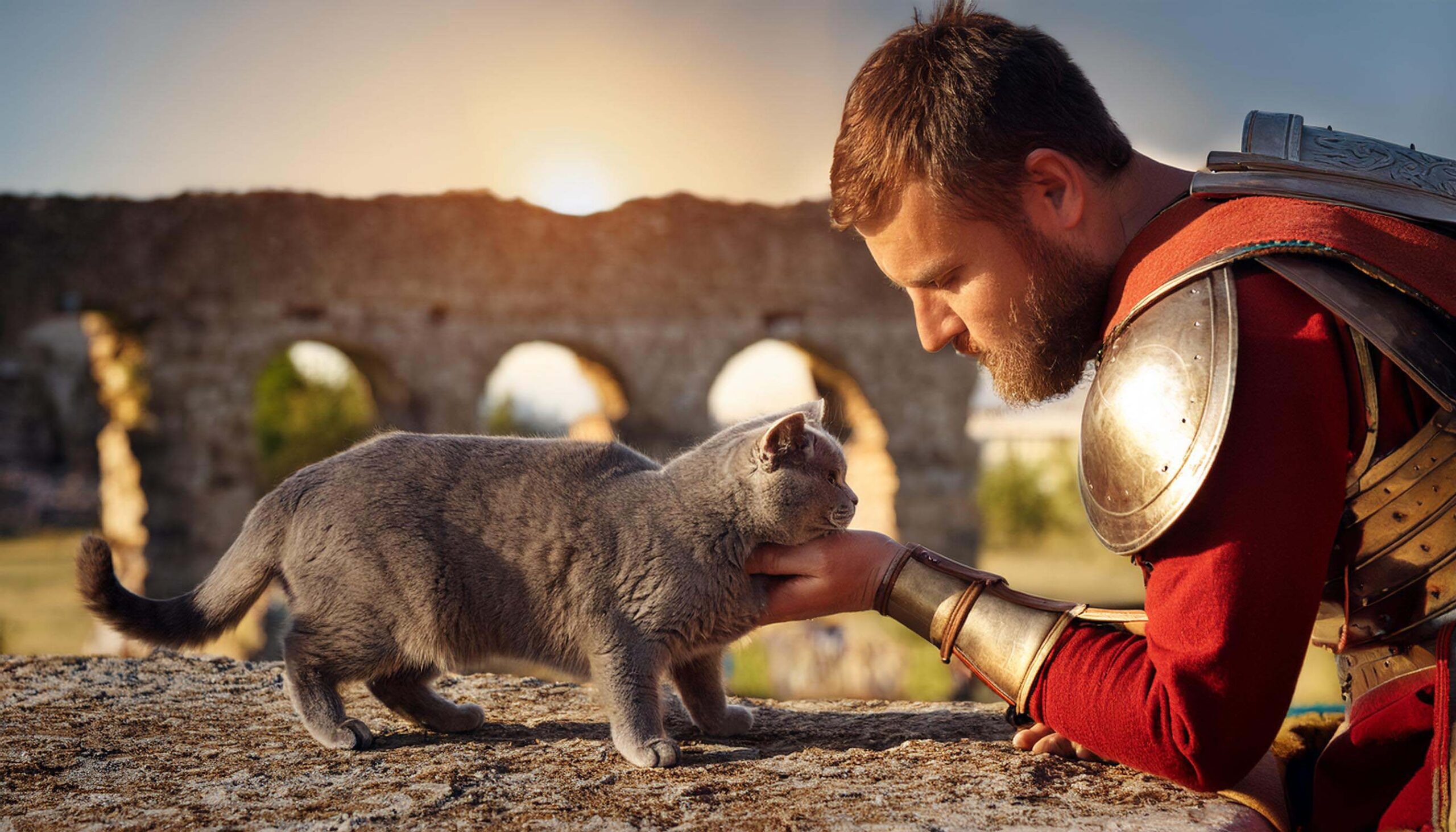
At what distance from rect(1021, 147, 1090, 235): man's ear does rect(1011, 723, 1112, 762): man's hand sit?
1040mm

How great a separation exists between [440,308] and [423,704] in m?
8.08

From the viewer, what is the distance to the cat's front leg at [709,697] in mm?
2582

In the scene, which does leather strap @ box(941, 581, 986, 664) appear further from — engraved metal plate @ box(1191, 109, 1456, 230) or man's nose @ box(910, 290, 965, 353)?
engraved metal plate @ box(1191, 109, 1456, 230)

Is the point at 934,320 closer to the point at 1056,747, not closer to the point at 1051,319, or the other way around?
the point at 1051,319

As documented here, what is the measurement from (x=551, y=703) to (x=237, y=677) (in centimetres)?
97

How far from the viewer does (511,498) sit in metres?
2.49

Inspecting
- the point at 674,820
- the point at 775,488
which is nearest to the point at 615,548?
the point at 775,488

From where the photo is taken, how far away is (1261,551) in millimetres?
1548

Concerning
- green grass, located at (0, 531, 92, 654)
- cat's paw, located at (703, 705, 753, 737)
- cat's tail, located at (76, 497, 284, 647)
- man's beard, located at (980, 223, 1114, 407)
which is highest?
man's beard, located at (980, 223, 1114, 407)

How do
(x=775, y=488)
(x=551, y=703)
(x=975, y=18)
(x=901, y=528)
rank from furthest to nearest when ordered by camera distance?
(x=901, y=528) → (x=551, y=703) → (x=775, y=488) → (x=975, y=18)

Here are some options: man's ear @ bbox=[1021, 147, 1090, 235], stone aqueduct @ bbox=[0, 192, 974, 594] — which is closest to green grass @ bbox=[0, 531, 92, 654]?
stone aqueduct @ bbox=[0, 192, 974, 594]

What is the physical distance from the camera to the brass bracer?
194 cm

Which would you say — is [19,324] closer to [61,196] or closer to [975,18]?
[61,196]

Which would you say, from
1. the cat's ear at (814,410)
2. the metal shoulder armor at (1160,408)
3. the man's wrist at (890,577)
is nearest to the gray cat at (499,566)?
the cat's ear at (814,410)
